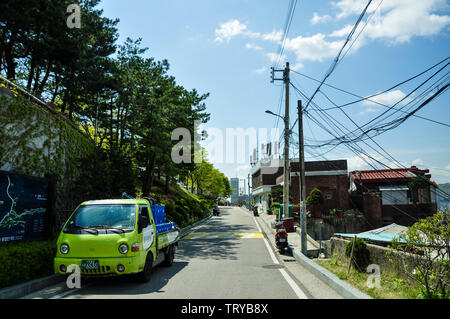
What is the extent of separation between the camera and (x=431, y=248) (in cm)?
614

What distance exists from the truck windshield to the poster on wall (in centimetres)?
179

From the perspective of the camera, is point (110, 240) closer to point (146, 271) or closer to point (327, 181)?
point (146, 271)

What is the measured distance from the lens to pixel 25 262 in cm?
721

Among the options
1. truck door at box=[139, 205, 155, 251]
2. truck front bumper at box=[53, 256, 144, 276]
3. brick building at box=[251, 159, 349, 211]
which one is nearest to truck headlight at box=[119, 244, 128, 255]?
truck front bumper at box=[53, 256, 144, 276]

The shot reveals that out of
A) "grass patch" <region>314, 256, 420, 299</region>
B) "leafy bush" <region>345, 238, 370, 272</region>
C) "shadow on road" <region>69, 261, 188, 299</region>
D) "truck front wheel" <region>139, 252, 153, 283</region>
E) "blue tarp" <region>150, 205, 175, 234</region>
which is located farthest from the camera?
"leafy bush" <region>345, 238, 370, 272</region>

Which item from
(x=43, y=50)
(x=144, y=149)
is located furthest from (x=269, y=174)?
(x=43, y=50)

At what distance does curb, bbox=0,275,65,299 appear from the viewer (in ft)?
20.5

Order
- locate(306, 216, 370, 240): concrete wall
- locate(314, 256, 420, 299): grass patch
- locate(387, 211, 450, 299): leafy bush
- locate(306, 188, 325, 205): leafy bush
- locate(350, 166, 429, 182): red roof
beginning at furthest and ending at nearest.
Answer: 1. locate(350, 166, 429, 182): red roof
2. locate(306, 188, 325, 205): leafy bush
3. locate(306, 216, 370, 240): concrete wall
4. locate(314, 256, 420, 299): grass patch
5. locate(387, 211, 450, 299): leafy bush

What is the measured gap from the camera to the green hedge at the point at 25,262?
6.63m

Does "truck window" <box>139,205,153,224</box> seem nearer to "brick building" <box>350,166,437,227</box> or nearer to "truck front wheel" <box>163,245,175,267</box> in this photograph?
"truck front wheel" <box>163,245,175,267</box>

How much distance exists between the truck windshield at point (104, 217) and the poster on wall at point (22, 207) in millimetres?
1794

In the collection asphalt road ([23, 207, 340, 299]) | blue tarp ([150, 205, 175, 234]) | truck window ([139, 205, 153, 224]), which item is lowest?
asphalt road ([23, 207, 340, 299])

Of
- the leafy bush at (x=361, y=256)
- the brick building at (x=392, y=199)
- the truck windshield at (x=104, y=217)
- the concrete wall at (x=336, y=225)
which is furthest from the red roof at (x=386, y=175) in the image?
the truck windshield at (x=104, y=217)

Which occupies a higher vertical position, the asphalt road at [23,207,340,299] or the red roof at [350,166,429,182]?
the red roof at [350,166,429,182]
